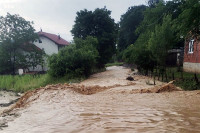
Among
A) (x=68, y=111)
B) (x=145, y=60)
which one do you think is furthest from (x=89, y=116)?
(x=145, y=60)

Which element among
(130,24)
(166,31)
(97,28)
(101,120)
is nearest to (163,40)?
(166,31)

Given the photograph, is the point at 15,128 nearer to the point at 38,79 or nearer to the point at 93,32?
the point at 38,79

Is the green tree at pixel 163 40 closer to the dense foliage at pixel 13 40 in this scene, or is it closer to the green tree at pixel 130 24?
the dense foliage at pixel 13 40

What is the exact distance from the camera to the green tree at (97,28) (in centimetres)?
2557

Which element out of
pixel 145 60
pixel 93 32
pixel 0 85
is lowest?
pixel 0 85

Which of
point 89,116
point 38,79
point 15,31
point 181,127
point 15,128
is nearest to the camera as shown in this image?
point 181,127

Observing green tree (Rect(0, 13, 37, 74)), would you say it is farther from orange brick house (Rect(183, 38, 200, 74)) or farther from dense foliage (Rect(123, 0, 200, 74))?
orange brick house (Rect(183, 38, 200, 74))

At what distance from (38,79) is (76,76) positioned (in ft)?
10.9

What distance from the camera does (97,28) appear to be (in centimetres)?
2592

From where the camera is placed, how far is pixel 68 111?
490 centimetres

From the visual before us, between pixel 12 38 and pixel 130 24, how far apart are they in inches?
1065

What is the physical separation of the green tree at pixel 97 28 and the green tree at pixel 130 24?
16916 millimetres

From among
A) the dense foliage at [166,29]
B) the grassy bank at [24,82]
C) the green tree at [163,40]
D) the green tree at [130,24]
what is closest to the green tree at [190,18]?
the dense foliage at [166,29]

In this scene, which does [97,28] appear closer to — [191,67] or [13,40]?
[13,40]
